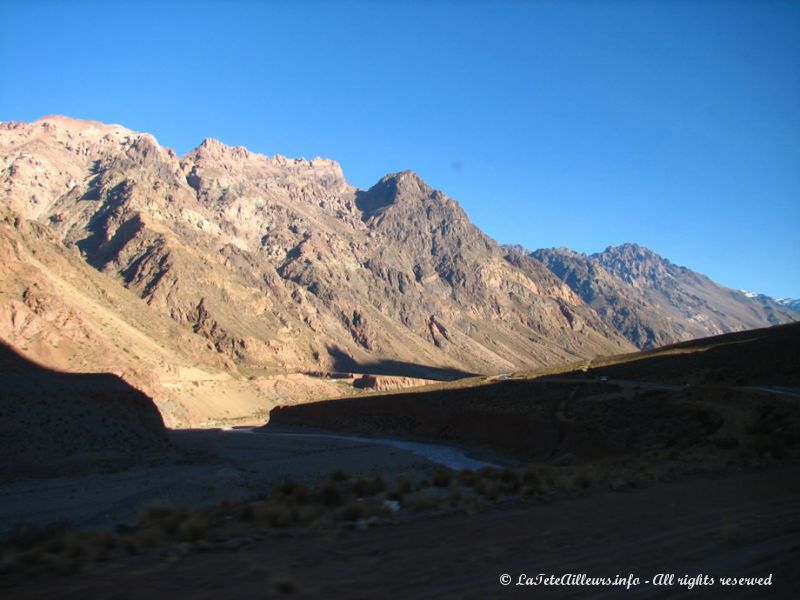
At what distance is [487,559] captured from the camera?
27.5ft

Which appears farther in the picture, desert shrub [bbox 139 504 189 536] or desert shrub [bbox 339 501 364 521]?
desert shrub [bbox 339 501 364 521]

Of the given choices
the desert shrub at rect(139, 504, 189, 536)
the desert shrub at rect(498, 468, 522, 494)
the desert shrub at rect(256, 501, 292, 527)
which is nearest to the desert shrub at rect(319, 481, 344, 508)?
the desert shrub at rect(256, 501, 292, 527)

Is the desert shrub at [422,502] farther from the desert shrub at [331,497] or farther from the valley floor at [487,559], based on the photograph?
the desert shrub at [331,497]

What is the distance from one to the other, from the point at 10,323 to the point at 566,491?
165 ft

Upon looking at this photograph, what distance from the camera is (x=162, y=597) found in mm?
6645

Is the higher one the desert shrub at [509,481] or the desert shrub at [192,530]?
the desert shrub at [192,530]

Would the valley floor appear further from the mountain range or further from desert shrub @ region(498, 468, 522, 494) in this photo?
the mountain range

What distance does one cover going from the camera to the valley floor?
6.91m

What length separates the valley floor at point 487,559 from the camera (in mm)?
6914

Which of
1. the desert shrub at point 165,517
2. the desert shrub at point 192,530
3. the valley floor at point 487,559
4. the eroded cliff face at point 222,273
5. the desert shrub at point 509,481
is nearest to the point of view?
the valley floor at point 487,559

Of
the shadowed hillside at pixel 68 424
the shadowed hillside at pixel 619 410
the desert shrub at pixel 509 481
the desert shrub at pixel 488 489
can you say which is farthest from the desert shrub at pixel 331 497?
the shadowed hillside at pixel 68 424

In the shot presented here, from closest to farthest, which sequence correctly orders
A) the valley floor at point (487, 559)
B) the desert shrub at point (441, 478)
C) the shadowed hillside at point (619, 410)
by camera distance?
the valley floor at point (487, 559) → the desert shrub at point (441, 478) → the shadowed hillside at point (619, 410)

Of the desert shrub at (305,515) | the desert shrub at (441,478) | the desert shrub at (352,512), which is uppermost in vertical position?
the desert shrub at (305,515)

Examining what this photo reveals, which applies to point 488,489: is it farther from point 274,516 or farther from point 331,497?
point 274,516
